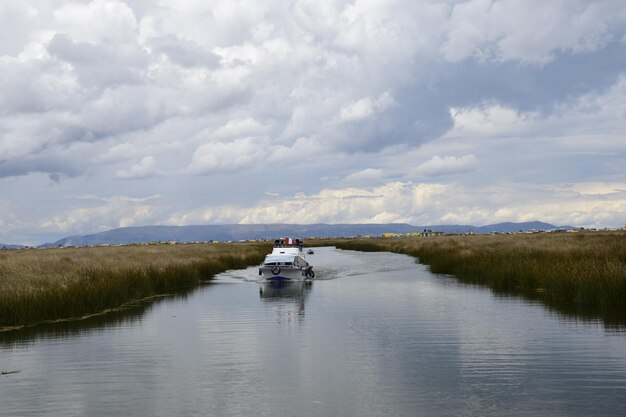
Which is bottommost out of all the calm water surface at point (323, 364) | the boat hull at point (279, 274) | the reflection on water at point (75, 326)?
the calm water surface at point (323, 364)

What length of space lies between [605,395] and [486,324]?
1027 cm

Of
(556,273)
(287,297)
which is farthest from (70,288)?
(556,273)

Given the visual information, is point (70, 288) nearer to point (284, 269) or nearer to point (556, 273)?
point (284, 269)

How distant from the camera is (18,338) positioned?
22359 mm

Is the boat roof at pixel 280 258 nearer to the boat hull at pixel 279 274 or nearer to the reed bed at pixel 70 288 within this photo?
the boat hull at pixel 279 274

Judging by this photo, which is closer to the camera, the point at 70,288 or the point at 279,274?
the point at 70,288

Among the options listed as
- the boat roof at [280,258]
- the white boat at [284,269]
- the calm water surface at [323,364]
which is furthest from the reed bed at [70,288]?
Result: the boat roof at [280,258]

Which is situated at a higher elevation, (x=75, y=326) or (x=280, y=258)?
(x=280, y=258)

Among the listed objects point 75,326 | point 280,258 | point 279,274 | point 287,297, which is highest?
point 280,258

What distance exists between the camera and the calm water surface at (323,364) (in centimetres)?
1337

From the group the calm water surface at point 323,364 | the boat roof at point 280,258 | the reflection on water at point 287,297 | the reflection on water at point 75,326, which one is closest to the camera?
the calm water surface at point 323,364

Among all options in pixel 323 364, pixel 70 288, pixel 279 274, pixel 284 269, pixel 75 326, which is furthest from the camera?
pixel 284 269

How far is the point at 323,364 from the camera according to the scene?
17.3m

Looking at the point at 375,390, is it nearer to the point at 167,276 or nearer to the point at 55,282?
the point at 55,282
